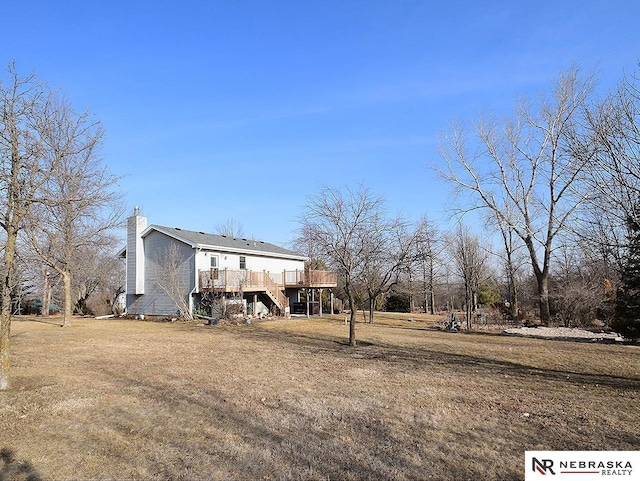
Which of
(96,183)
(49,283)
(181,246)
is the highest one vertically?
(96,183)

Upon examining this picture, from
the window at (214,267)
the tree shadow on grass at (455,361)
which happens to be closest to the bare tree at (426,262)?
the tree shadow on grass at (455,361)

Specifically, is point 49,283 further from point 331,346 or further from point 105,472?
point 105,472

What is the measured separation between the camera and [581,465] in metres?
4.14

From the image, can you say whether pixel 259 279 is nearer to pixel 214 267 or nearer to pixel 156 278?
pixel 214 267

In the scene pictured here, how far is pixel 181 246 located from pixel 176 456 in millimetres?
21660

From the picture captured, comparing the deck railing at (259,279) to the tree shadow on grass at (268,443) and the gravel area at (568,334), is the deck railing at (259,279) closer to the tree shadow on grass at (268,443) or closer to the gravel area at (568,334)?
the gravel area at (568,334)

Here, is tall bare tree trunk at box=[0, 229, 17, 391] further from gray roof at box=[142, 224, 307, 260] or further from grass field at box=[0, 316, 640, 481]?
gray roof at box=[142, 224, 307, 260]

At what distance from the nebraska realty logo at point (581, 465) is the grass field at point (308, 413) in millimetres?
174

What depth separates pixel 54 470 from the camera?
4.04 m

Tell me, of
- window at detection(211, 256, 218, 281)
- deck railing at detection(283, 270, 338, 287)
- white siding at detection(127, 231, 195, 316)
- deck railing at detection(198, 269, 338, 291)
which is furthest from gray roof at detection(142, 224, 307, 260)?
deck railing at detection(283, 270, 338, 287)

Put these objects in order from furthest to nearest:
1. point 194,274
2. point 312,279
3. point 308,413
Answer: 1. point 312,279
2. point 194,274
3. point 308,413

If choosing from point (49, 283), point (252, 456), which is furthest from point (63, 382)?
point (49, 283)

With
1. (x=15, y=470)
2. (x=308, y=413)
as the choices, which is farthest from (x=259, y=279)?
(x=15, y=470)

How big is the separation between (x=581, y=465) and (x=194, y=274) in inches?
881
